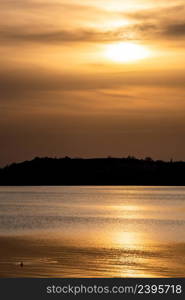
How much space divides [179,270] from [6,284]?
9786 mm

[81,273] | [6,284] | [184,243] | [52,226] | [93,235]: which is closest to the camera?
[6,284]

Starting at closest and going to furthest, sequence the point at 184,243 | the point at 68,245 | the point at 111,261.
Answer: the point at 111,261 → the point at 68,245 → the point at 184,243

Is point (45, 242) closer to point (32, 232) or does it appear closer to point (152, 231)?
point (32, 232)

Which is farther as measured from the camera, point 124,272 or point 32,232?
point 32,232

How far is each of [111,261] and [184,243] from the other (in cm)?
1443

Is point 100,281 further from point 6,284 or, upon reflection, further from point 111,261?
point 111,261

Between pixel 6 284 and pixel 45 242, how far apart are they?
859 inches

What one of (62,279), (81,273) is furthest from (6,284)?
(81,273)

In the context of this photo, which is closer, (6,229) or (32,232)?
(32,232)

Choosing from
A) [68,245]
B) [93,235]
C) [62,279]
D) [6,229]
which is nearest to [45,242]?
[68,245]

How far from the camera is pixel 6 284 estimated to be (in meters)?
27.0

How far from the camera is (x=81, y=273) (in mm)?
32438

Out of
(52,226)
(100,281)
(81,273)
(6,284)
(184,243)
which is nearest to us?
(6,284)

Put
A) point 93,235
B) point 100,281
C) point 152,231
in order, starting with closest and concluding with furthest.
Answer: point 100,281 < point 93,235 < point 152,231
